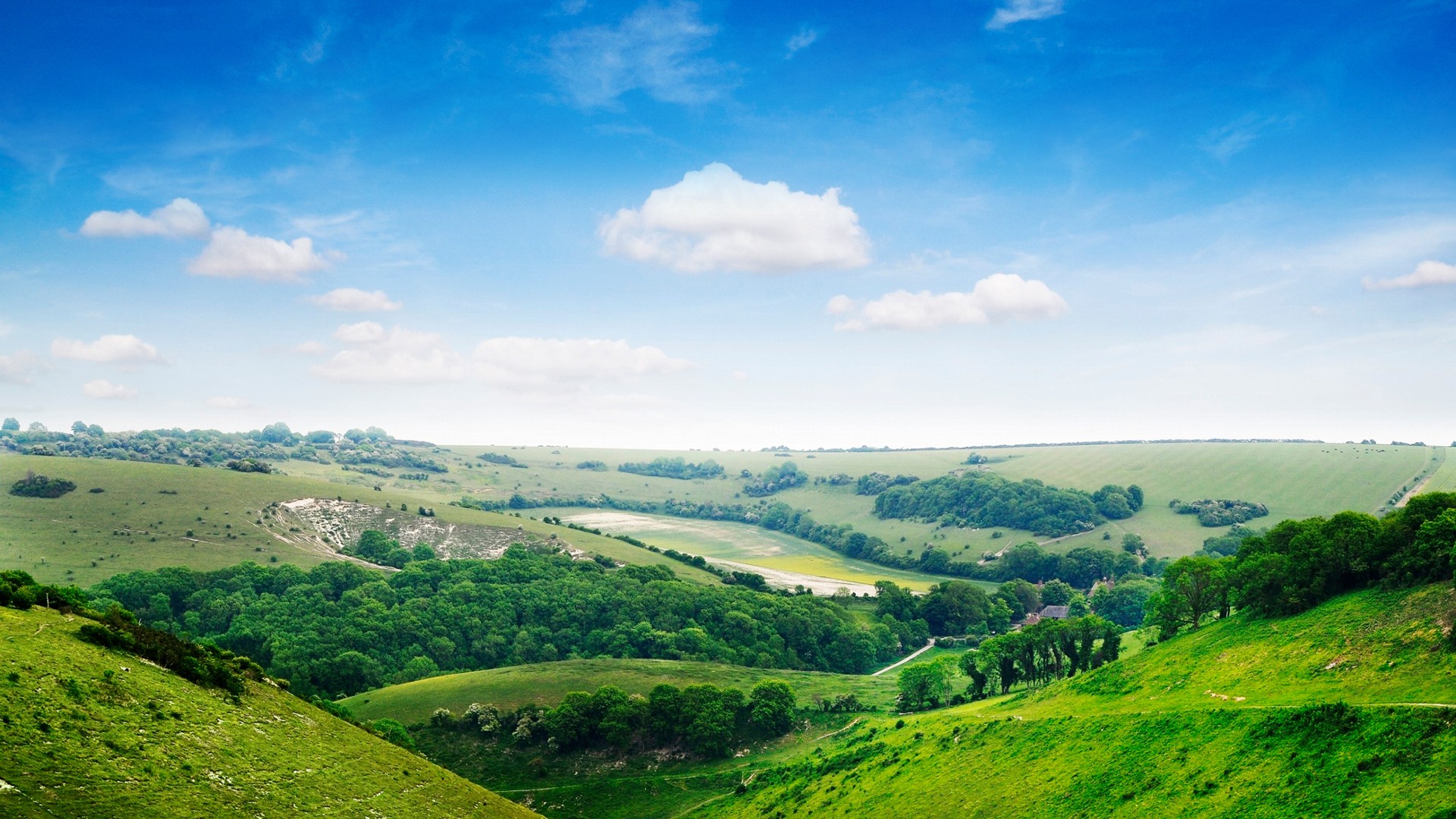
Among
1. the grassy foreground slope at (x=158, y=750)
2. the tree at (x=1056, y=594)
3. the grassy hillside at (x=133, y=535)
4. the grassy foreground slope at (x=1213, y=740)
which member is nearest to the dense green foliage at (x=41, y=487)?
the grassy hillside at (x=133, y=535)

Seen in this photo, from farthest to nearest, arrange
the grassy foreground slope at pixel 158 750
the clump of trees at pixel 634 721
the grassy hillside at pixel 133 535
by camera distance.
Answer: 1. the grassy hillside at pixel 133 535
2. the clump of trees at pixel 634 721
3. the grassy foreground slope at pixel 158 750

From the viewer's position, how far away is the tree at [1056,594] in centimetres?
18612

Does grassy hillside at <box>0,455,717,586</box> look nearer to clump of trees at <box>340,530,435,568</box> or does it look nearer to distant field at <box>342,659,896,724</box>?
clump of trees at <box>340,530,435,568</box>

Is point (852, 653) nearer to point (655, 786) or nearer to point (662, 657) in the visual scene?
point (662, 657)

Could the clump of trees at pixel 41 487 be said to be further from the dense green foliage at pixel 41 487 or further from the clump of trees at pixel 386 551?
the clump of trees at pixel 386 551

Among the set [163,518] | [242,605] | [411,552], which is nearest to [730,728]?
[242,605]

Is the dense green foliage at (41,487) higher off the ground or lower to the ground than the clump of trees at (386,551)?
higher

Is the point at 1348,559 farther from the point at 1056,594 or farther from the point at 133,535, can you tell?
the point at 133,535

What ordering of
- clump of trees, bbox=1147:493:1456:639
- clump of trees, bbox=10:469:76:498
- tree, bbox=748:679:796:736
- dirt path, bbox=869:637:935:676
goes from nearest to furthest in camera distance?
1. clump of trees, bbox=1147:493:1456:639
2. tree, bbox=748:679:796:736
3. dirt path, bbox=869:637:935:676
4. clump of trees, bbox=10:469:76:498

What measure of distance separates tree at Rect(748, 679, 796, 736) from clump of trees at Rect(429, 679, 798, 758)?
10 centimetres

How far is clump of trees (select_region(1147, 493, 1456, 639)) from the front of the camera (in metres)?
51.8

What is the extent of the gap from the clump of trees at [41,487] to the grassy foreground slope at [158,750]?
197 metres

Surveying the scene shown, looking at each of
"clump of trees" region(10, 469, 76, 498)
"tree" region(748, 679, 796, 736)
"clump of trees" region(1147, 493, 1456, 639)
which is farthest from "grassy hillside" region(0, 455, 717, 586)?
"clump of trees" region(1147, 493, 1456, 639)

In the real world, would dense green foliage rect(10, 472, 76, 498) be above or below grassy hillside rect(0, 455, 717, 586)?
above
